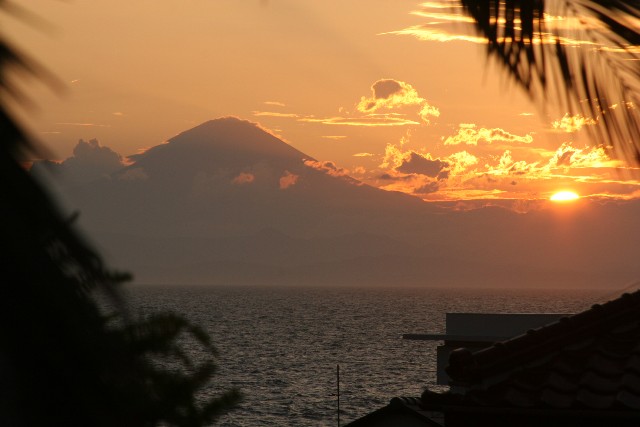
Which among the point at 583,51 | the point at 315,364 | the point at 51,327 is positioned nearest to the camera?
the point at 51,327

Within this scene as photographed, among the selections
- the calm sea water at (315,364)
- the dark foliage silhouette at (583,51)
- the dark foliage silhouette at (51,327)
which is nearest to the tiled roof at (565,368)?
the dark foliage silhouette at (583,51)

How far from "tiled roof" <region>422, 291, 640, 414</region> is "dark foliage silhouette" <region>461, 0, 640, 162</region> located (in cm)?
500

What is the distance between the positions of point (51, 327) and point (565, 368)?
8026 millimetres

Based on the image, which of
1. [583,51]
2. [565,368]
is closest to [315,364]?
[565,368]

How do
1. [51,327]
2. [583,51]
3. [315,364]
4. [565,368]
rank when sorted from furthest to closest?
[315,364]
[565,368]
[583,51]
[51,327]

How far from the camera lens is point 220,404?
21750 millimetres

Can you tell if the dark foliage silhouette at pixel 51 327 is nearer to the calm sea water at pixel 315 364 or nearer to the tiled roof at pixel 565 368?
the tiled roof at pixel 565 368

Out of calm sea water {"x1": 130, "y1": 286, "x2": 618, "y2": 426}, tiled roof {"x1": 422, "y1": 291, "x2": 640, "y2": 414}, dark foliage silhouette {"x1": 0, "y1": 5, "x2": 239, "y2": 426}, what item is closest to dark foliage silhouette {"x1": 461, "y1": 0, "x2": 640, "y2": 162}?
dark foliage silhouette {"x1": 0, "y1": 5, "x2": 239, "y2": 426}

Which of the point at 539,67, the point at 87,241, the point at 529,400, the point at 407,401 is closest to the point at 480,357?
the point at 529,400

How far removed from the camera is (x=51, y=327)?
2.97 feet

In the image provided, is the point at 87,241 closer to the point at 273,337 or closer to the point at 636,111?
the point at 636,111

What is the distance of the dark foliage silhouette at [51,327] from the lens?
0.89m

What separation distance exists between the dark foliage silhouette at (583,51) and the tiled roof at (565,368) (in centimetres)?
500

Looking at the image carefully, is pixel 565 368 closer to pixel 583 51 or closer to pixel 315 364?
pixel 583 51
